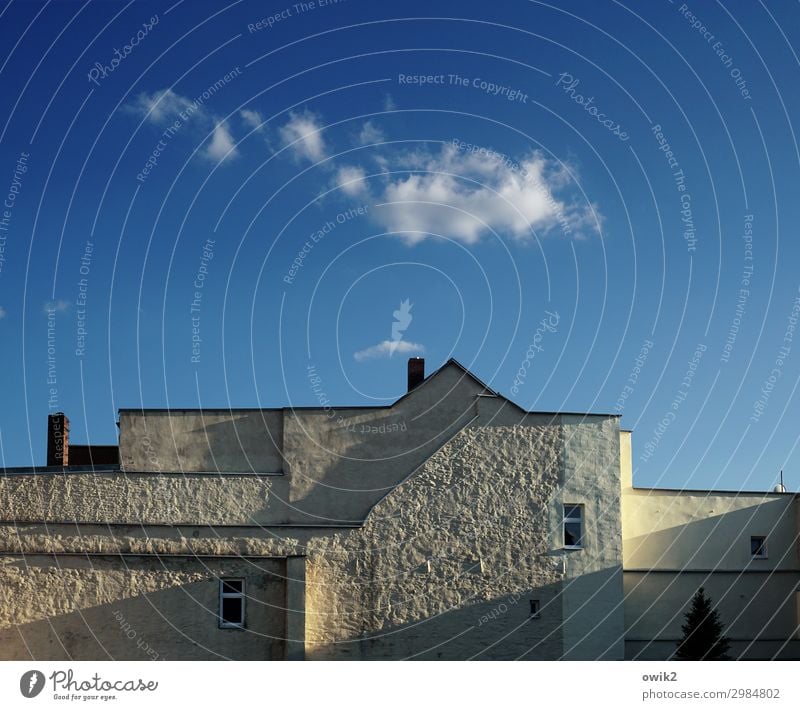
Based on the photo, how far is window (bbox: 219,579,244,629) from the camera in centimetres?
2664

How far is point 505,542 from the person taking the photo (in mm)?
27750

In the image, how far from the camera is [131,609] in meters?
26.4

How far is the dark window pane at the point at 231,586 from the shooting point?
26781mm

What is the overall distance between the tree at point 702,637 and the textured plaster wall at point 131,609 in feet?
37.4

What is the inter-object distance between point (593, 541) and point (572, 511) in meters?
1.00

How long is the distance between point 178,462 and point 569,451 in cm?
1084

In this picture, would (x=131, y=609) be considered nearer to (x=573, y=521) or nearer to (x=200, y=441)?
(x=200, y=441)

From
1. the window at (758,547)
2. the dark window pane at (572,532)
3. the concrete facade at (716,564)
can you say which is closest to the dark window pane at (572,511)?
the dark window pane at (572,532)

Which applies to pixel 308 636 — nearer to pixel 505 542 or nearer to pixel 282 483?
pixel 282 483

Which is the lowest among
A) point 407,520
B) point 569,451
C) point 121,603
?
point 121,603

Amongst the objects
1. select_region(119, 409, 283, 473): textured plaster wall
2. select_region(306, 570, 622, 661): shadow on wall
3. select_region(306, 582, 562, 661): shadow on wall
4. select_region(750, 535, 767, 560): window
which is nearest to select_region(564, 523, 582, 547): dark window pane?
select_region(306, 570, 622, 661): shadow on wall
